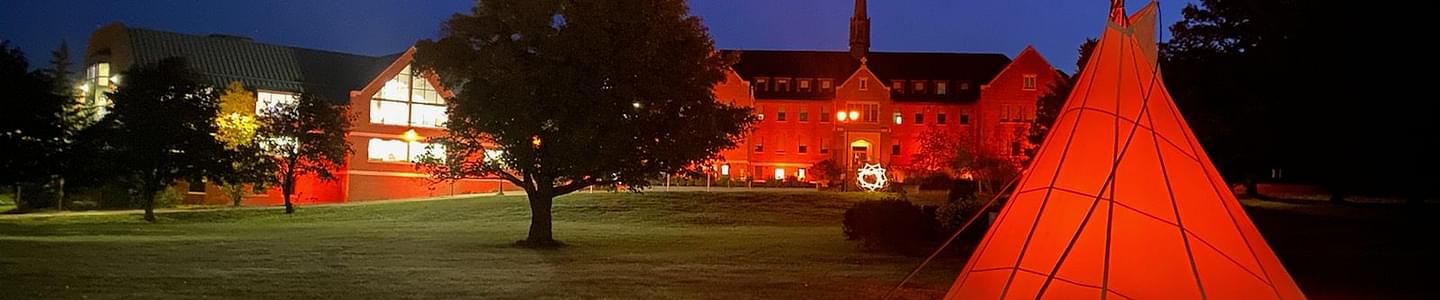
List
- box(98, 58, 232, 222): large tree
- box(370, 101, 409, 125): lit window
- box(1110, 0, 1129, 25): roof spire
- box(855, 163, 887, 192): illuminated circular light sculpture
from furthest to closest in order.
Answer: box(370, 101, 409, 125): lit window → box(855, 163, 887, 192): illuminated circular light sculpture → box(98, 58, 232, 222): large tree → box(1110, 0, 1129, 25): roof spire

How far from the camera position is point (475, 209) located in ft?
150

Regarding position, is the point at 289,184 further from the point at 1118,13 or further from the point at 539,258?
the point at 1118,13

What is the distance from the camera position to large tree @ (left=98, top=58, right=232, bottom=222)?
4019 centimetres

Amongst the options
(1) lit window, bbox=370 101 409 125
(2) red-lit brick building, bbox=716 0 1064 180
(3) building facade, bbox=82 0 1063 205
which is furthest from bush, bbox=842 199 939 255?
(2) red-lit brick building, bbox=716 0 1064 180

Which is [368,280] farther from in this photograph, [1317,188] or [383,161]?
[1317,188]

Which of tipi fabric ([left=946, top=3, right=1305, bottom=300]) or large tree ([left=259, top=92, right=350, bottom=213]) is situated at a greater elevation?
large tree ([left=259, top=92, right=350, bottom=213])

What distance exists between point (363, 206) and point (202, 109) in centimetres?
933

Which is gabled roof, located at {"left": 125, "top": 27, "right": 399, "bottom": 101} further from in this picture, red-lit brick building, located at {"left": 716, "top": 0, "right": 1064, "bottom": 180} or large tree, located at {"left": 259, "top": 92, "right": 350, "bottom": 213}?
red-lit brick building, located at {"left": 716, "top": 0, "right": 1064, "bottom": 180}

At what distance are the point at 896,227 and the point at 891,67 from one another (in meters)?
55.4

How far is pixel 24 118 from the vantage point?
105 feet

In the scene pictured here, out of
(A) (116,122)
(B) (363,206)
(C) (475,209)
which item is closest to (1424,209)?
(C) (475,209)

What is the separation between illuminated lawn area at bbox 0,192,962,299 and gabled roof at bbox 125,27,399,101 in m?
24.0

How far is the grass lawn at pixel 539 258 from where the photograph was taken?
16125mm

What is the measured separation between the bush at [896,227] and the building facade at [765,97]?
33385 millimetres
